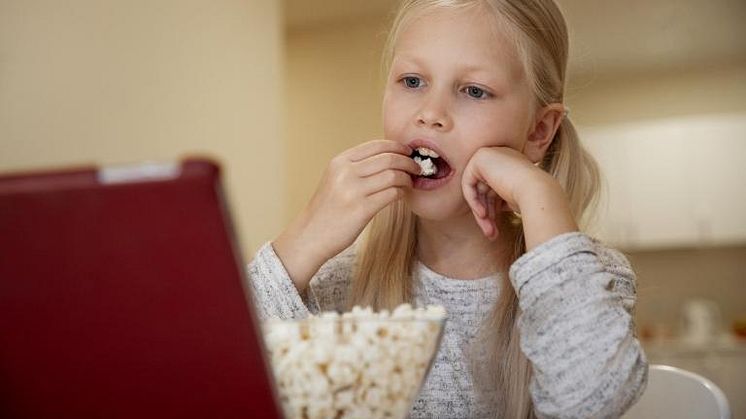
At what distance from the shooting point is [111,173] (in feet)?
1.34

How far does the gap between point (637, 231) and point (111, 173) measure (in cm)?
539

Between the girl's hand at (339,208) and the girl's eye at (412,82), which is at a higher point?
the girl's eye at (412,82)

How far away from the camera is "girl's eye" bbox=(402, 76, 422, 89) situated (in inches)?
47.5

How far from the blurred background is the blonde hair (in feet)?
5.67

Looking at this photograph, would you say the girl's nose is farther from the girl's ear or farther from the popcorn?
the girl's ear

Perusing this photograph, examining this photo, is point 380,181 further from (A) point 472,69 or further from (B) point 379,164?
(A) point 472,69

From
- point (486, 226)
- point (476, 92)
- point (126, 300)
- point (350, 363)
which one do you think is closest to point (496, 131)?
point (476, 92)

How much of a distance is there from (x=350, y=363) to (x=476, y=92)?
0.69 m

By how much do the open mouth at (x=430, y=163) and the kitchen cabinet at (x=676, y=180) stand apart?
4.36 meters

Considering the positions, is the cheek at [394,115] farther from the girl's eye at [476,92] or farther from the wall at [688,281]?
the wall at [688,281]

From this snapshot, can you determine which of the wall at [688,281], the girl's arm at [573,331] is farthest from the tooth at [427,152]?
the wall at [688,281]

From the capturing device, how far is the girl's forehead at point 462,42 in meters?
1.17

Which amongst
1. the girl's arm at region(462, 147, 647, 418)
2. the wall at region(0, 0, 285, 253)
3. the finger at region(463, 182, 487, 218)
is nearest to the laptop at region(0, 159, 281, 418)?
the girl's arm at region(462, 147, 647, 418)

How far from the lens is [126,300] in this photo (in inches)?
17.9
